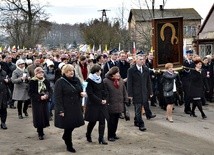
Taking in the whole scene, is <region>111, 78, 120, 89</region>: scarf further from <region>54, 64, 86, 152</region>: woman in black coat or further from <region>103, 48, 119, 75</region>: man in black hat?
<region>103, 48, 119, 75</region>: man in black hat

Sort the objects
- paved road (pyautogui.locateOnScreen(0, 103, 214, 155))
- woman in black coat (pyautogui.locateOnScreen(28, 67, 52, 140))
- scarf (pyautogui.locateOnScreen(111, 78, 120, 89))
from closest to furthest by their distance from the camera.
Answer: paved road (pyautogui.locateOnScreen(0, 103, 214, 155)) < scarf (pyautogui.locateOnScreen(111, 78, 120, 89)) < woman in black coat (pyautogui.locateOnScreen(28, 67, 52, 140))

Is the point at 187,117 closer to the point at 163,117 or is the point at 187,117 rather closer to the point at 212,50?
the point at 163,117

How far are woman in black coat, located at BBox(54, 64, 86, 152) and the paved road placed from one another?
536mm

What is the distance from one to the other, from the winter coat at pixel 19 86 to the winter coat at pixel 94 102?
376 cm

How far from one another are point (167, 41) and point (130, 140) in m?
6.04

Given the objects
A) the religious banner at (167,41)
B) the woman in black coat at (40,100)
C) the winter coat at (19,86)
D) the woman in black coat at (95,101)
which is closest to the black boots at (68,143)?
the woman in black coat at (95,101)

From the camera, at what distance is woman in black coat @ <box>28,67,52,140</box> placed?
10.1m

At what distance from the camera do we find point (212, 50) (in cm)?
2634

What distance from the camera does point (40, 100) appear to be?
10.2 meters

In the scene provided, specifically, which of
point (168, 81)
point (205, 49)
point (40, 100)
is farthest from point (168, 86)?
point (205, 49)

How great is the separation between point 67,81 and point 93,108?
36.4 inches

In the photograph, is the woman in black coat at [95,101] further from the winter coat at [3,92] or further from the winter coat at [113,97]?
the winter coat at [3,92]

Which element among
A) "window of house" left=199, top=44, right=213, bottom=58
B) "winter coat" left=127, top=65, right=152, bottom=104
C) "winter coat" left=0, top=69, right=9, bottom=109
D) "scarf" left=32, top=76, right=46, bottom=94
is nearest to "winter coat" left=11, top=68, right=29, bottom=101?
"winter coat" left=0, top=69, right=9, bottom=109

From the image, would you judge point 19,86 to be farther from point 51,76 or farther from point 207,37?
point 207,37
